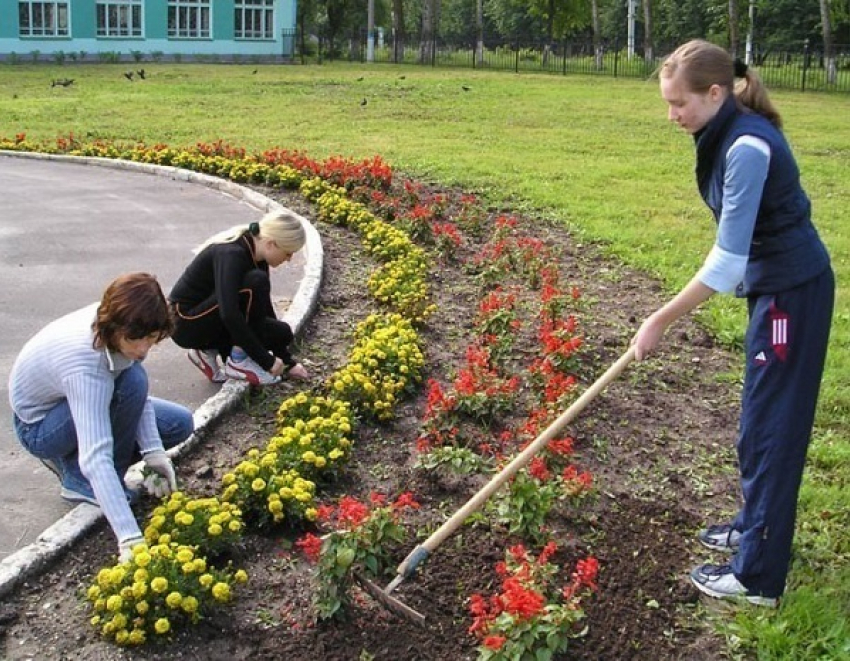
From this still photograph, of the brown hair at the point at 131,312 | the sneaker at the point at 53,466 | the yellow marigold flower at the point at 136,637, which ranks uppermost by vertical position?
the brown hair at the point at 131,312

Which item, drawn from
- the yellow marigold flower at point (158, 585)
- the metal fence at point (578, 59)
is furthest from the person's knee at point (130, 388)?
the metal fence at point (578, 59)

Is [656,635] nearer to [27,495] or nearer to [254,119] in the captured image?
[27,495]

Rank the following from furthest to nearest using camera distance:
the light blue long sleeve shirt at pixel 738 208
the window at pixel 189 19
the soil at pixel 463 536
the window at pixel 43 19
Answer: the window at pixel 189 19
the window at pixel 43 19
the soil at pixel 463 536
the light blue long sleeve shirt at pixel 738 208

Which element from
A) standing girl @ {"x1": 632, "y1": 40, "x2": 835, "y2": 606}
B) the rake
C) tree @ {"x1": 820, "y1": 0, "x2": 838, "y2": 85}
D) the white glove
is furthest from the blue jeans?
tree @ {"x1": 820, "y1": 0, "x2": 838, "y2": 85}

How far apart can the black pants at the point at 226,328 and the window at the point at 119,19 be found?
41710 mm

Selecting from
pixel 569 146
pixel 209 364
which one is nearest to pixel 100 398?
pixel 209 364

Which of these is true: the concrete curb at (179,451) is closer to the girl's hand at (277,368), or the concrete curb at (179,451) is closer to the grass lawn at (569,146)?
the girl's hand at (277,368)

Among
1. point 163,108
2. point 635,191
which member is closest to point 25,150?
point 163,108

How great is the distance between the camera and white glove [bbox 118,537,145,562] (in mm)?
3525

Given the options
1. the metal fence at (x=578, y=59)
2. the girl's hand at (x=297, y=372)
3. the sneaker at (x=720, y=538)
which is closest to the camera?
the sneaker at (x=720, y=538)

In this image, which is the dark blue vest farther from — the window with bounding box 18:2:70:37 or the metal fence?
the window with bounding box 18:2:70:37

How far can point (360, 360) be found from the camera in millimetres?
5434

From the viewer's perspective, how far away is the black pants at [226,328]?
17.3ft

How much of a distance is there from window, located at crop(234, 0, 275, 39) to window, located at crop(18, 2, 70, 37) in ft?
25.4
